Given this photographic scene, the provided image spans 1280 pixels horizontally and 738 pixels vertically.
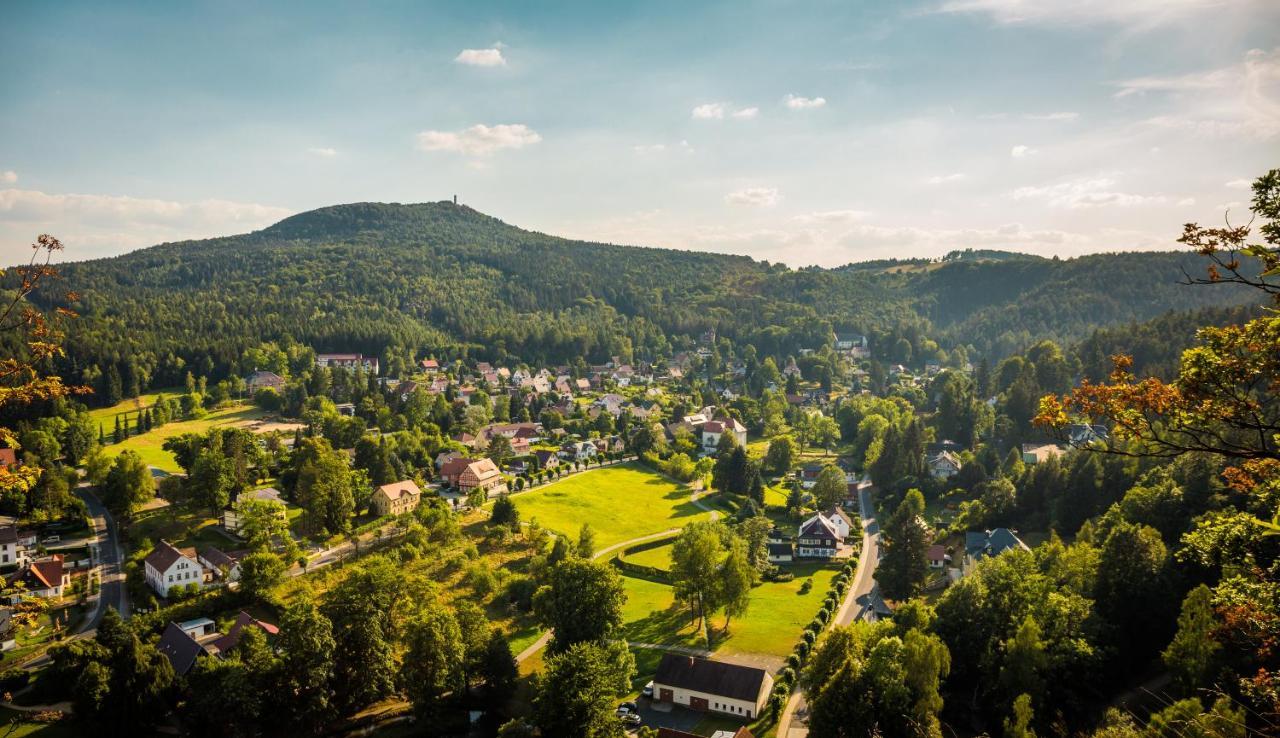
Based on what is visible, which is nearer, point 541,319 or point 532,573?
point 532,573

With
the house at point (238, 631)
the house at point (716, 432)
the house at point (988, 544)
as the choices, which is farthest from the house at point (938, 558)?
the house at point (238, 631)

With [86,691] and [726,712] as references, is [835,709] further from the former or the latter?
[86,691]

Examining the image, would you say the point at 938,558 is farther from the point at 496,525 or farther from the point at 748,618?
the point at 496,525

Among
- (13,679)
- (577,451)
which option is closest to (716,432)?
(577,451)

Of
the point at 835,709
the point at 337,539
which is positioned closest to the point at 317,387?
the point at 337,539

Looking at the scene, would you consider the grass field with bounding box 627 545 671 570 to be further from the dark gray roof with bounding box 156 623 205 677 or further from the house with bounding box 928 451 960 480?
the house with bounding box 928 451 960 480

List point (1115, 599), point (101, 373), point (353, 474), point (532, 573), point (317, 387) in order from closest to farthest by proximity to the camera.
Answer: point (1115, 599)
point (532, 573)
point (353, 474)
point (101, 373)
point (317, 387)
